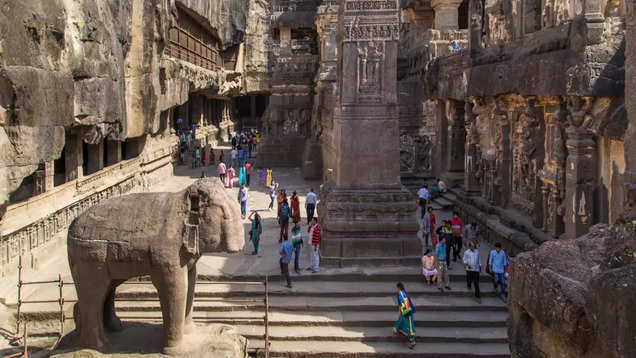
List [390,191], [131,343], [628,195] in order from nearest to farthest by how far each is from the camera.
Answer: [628,195]
[131,343]
[390,191]

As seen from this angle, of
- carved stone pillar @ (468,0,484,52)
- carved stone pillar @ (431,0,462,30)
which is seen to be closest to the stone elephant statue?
carved stone pillar @ (468,0,484,52)

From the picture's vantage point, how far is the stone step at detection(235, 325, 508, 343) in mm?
8789

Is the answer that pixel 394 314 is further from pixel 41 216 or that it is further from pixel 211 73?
pixel 211 73

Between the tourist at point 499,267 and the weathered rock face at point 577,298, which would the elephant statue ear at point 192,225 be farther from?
the tourist at point 499,267

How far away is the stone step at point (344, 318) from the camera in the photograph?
913 cm

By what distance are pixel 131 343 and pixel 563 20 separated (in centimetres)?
853

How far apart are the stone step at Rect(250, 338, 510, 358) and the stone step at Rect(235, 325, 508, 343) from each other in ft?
0.22

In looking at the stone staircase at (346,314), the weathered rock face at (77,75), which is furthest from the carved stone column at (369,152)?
the weathered rock face at (77,75)

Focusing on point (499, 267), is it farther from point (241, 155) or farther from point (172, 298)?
point (241, 155)

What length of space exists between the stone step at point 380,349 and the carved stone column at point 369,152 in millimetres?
2492

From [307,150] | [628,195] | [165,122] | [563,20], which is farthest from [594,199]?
[165,122]

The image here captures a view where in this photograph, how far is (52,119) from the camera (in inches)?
420

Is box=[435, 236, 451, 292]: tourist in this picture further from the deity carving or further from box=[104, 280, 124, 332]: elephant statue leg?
box=[104, 280, 124, 332]: elephant statue leg

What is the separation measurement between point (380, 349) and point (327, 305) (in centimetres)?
138
